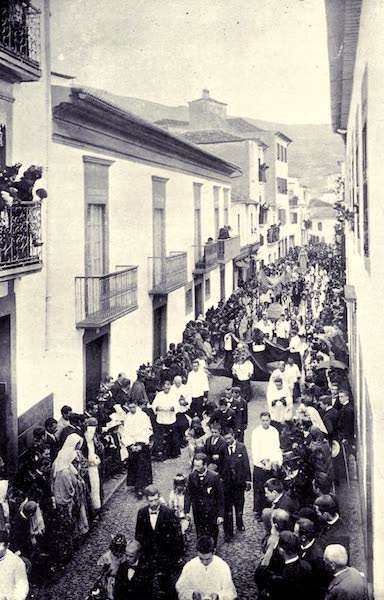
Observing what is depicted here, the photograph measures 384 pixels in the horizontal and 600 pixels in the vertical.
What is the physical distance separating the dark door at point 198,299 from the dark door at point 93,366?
9789 mm

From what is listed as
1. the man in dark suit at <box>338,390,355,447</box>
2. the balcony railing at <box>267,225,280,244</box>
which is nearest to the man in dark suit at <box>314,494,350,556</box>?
the man in dark suit at <box>338,390,355,447</box>

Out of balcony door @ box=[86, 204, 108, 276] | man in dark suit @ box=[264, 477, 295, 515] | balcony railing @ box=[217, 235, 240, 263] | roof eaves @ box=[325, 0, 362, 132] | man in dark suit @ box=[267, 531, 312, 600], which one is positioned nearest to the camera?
man in dark suit @ box=[267, 531, 312, 600]

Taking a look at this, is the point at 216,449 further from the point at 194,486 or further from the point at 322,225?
the point at 322,225

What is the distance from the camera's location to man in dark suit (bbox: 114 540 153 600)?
585cm

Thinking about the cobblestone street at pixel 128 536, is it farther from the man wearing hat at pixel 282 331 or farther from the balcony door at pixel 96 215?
the man wearing hat at pixel 282 331

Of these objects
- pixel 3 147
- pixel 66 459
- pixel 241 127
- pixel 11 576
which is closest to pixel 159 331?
pixel 3 147

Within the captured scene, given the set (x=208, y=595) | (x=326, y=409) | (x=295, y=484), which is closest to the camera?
(x=208, y=595)

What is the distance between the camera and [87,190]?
42.2 feet

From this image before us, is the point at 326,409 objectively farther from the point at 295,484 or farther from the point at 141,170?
the point at 141,170

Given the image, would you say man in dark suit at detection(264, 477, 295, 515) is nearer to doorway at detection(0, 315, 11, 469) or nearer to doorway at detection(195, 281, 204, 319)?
doorway at detection(0, 315, 11, 469)

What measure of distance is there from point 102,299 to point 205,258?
10.3m

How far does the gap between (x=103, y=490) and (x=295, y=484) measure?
3.46 metres

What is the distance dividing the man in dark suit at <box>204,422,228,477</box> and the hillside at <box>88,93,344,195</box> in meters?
101

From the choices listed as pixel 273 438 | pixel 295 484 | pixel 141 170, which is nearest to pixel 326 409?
pixel 273 438
